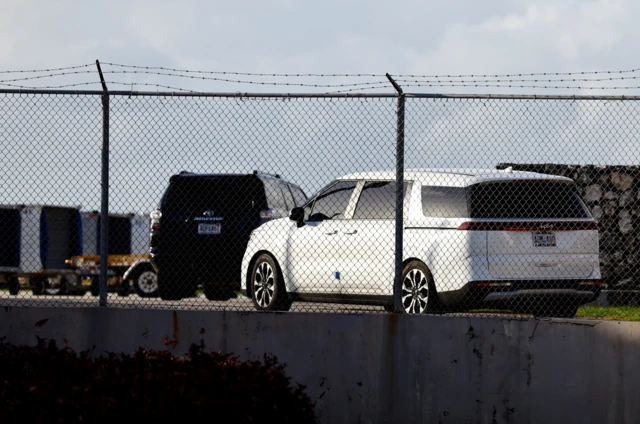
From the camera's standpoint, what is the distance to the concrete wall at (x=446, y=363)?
28.7ft

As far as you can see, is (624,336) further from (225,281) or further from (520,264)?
(225,281)

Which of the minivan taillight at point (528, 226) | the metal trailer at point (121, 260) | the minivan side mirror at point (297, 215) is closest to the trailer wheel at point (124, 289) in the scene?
the metal trailer at point (121, 260)

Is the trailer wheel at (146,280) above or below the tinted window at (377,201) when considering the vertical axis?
below

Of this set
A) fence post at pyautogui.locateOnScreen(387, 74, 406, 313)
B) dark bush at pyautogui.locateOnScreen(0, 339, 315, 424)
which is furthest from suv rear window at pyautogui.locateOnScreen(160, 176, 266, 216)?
dark bush at pyautogui.locateOnScreen(0, 339, 315, 424)

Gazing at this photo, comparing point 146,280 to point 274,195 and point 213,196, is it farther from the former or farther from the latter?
point 213,196

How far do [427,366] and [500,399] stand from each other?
65cm

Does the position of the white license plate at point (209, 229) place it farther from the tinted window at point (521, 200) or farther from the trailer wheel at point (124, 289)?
the trailer wheel at point (124, 289)

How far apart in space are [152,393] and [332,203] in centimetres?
664

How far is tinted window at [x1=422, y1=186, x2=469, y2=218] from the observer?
36.0 ft

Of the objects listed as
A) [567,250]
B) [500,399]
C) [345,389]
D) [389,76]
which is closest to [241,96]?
[389,76]

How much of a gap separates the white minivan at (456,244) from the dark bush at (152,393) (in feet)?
15.5

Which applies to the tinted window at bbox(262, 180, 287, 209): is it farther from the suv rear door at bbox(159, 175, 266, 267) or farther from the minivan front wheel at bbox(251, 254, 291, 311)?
the minivan front wheel at bbox(251, 254, 291, 311)

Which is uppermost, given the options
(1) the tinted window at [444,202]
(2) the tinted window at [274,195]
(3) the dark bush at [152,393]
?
(2) the tinted window at [274,195]

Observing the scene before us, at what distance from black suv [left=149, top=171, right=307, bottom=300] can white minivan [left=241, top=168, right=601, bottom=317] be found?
5.18 ft
